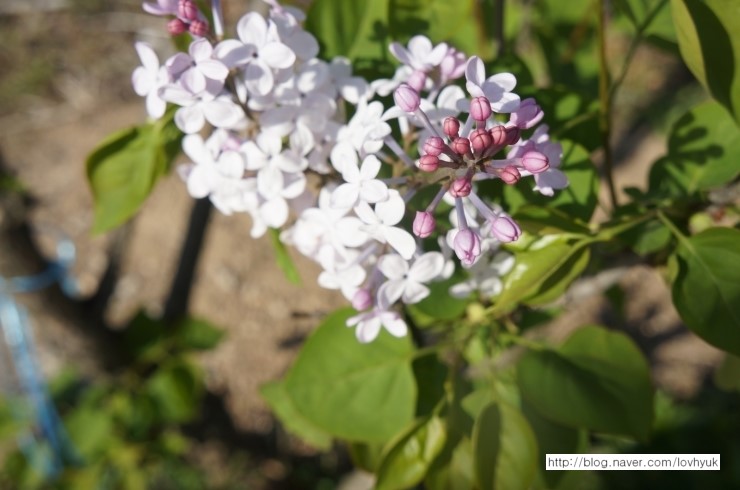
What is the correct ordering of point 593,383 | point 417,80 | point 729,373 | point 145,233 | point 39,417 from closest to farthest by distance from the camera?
point 417,80 < point 593,383 < point 729,373 < point 39,417 < point 145,233

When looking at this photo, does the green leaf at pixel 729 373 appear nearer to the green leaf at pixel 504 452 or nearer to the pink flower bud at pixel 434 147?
the green leaf at pixel 504 452

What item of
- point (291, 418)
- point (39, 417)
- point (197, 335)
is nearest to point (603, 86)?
point (291, 418)

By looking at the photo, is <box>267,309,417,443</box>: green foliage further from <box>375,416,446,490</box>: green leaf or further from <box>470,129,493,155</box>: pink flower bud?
<box>470,129,493,155</box>: pink flower bud

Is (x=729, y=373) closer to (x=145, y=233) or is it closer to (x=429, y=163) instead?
(x=429, y=163)

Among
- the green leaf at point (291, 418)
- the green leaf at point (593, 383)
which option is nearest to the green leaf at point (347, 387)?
the green leaf at point (593, 383)

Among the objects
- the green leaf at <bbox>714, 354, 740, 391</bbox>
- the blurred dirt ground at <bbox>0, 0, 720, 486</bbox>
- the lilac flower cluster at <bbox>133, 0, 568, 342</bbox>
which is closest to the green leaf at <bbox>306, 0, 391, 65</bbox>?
the lilac flower cluster at <bbox>133, 0, 568, 342</bbox>

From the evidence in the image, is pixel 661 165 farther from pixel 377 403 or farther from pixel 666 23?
pixel 377 403

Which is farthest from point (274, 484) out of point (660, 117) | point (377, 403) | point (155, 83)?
point (660, 117)

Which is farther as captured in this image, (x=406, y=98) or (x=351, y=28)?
(x=351, y=28)
